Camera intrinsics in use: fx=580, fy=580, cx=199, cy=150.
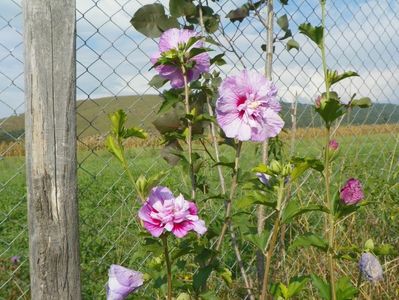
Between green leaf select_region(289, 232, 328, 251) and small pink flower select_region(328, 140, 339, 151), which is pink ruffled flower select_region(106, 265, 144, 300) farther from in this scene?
small pink flower select_region(328, 140, 339, 151)

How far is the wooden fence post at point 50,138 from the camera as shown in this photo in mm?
1364

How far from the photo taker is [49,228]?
1393 millimetres

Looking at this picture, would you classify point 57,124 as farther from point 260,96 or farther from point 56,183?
point 260,96

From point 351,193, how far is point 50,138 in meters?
0.72

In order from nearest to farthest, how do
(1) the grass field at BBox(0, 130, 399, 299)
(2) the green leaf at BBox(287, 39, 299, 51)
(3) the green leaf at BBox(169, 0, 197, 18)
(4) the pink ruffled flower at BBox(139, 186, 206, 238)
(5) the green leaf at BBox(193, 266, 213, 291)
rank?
(4) the pink ruffled flower at BBox(139, 186, 206, 238), (5) the green leaf at BBox(193, 266, 213, 291), (3) the green leaf at BBox(169, 0, 197, 18), (2) the green leaf at BBox(287, 39, 299, 51), (1) the grass field at BBox(0, 130, 399, 299)

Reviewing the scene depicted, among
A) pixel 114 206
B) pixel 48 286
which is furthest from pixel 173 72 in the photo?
pixel 114 206

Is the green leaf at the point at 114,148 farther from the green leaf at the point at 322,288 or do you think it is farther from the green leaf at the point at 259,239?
the green leaf at the point at 322,288

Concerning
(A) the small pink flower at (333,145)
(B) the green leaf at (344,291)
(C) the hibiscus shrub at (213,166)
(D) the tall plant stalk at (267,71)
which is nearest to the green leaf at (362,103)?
(C) the hibiscus shrub at (213,166)

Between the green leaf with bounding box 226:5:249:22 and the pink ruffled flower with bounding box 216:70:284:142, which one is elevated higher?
the green leaf with bounding box 226:5:249:22

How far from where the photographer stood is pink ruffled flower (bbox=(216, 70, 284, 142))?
1.26 meters

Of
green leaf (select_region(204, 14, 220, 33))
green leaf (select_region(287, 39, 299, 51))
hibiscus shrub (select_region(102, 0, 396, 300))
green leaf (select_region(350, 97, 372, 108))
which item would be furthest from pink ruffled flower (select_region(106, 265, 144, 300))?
green leaf (select_region(287, 39, 299, 51))

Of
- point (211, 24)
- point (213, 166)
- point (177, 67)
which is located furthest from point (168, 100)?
point (211, 24)

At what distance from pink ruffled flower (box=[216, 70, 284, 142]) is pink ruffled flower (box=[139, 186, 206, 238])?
21cm

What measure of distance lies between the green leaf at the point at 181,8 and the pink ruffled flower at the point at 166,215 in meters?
0.72
